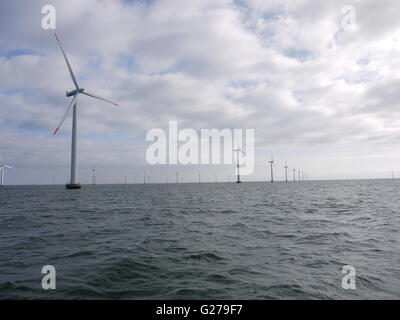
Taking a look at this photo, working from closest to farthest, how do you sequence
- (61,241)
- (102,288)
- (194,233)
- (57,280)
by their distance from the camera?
(102,288), (57,280), (61,241), (194,233)

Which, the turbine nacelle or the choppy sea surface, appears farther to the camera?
the turbine nacelle

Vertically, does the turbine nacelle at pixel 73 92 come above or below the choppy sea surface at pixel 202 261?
above

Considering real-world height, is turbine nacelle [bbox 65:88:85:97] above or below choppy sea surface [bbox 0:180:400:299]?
above

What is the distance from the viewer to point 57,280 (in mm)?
13711

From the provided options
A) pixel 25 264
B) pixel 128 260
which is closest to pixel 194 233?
pixel 128 260

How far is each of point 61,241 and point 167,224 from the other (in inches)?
450

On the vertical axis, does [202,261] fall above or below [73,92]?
below

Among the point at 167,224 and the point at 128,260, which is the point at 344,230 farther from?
the point at 128,260

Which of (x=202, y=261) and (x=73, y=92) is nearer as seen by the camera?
(x=202, y=261)

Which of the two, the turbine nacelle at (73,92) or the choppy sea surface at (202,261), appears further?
the turbine nacelle at (73,92)
